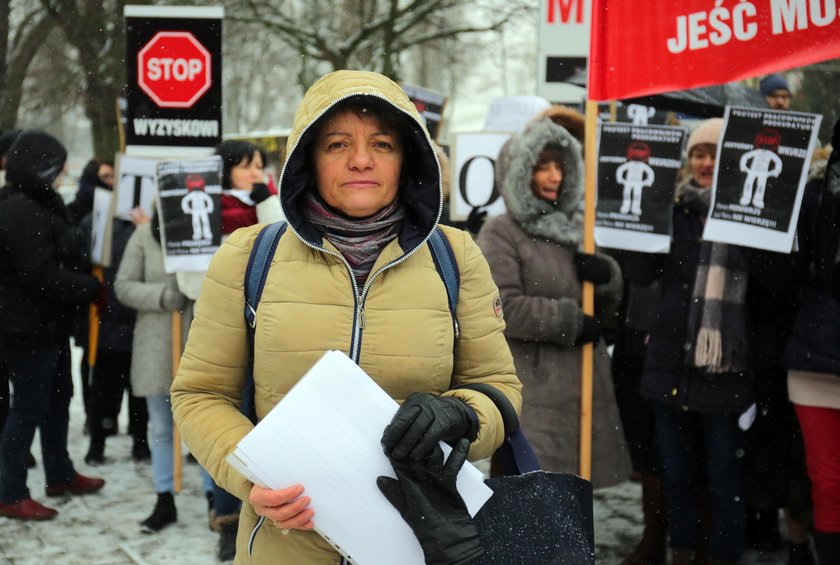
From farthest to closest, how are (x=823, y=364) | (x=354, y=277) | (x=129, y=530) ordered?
(x=129, y=530), (x=823, y=364), (x=354, y=277)

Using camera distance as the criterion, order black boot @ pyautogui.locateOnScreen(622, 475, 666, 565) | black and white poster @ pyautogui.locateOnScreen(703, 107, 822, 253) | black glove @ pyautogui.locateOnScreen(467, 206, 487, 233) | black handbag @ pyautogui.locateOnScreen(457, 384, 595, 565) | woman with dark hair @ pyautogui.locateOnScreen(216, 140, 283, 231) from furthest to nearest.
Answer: black glove @ pyautogui.locateOnScreen(467, 206, 487, 233) → woman with dark hair @ pyautogui.locateOnScreen(216, 140, 283, 231) → black boot @ pyautogui.locateOnScreen(622, 475, 666, 565) → black and white poster @ pyautogui.locateOnScreen(703, 107, 822, 253) → black handbag @ pyautogui.locateOnScreen(457, 384, 595, 565)

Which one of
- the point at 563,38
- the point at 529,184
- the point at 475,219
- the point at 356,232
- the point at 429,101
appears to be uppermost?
the point at 563,38

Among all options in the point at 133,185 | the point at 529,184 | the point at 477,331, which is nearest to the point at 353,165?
the point at 477,331

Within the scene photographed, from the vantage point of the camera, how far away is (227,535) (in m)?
5.21

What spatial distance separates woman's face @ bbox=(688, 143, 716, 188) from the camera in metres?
5.00

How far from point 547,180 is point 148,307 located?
244 cm

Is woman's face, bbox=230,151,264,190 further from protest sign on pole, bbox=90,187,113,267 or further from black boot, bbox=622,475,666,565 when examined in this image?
black boot, bbox=622,475,666,565

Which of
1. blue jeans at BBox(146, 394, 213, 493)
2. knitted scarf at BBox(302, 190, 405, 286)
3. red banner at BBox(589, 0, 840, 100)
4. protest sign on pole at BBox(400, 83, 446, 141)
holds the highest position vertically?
protest sign on pole at BBox(400, 83, 446, 141)

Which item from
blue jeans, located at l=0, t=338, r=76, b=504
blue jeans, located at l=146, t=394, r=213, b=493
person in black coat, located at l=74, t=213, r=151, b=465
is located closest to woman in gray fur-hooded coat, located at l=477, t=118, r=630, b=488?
blue jeans, located at l=146, t=394, r=213, b=493

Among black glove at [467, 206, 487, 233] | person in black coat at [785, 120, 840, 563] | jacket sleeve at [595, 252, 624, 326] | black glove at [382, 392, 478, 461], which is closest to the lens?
black glove at [382, 392, 478, 461]

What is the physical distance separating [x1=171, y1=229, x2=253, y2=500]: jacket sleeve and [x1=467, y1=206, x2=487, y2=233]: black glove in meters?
4.00

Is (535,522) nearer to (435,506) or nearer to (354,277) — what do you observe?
(435,506)

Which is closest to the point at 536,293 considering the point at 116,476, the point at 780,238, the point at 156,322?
the point at 780,238

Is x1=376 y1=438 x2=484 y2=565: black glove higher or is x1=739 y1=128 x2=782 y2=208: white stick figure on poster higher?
x1=739 y1=128 x2=782 y2=208: white stick figure on poster
